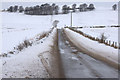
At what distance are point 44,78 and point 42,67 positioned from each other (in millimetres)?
1794

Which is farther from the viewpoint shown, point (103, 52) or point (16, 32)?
point (16, 32)

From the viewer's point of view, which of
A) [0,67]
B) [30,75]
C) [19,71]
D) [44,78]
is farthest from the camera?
[0,67]

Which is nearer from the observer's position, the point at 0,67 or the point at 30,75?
the point at 30,75

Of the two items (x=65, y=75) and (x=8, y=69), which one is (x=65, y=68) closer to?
(x=65, y=75)

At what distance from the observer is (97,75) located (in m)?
7.30

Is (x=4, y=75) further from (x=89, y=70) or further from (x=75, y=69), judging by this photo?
(x=89, y=70)

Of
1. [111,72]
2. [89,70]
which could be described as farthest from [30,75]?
[111,72]

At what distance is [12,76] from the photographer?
7.33 metres

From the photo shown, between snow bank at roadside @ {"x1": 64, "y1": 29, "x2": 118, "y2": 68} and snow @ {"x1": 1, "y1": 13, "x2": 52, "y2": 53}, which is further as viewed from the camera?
snow @ {"x1": 1, "y1": 13, "x2": 52, "y2": 53}

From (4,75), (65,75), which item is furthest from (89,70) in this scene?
(4,75)

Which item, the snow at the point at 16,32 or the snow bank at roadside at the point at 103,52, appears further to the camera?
the snow at the point at 16,32

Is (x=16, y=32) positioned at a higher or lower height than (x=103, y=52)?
higher

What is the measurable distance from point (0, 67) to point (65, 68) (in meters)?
3.16

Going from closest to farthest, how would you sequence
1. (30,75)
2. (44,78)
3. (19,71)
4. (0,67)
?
(44,78), (30,75), (19,71), (0,67)
